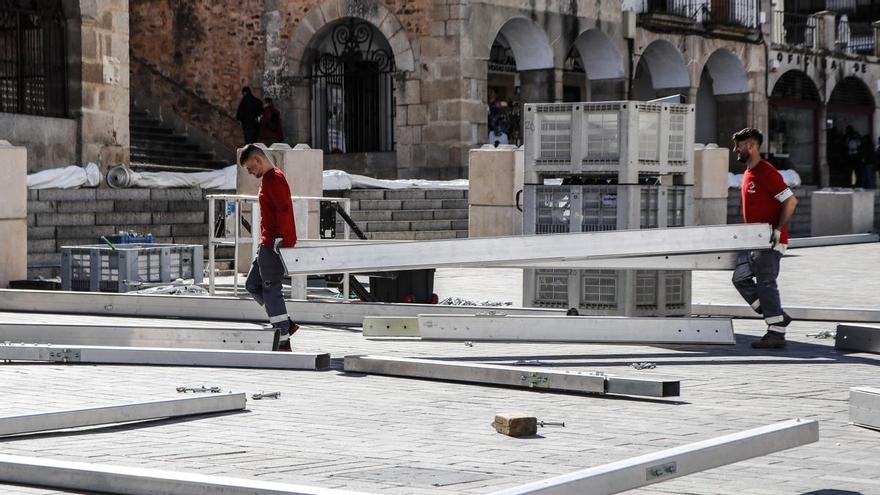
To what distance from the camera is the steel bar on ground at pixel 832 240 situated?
26.5 m

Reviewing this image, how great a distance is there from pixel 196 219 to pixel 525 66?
430 inches

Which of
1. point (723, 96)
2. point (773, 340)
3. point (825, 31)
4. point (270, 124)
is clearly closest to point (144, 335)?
point (773, 340)

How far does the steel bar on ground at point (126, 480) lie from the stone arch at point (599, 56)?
2615 cm

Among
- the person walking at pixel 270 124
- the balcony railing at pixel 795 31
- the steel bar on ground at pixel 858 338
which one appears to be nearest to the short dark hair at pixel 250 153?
the steel bar on ground at pixel 858 338

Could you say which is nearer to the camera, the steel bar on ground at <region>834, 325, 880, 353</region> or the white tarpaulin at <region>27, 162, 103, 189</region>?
the steel bar on ground at <region>834, 325, 880, 353</region>

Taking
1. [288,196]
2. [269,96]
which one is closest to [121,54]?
[269,96]

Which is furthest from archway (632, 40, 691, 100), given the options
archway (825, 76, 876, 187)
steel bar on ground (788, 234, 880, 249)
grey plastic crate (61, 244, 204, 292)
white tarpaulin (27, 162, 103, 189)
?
grey plastic crate (61, 244, 204, 292)

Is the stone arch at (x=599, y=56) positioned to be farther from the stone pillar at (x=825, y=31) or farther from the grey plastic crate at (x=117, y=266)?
the grey plastic crate at (x=117, y=266)

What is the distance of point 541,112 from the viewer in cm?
1275

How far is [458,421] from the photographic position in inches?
298

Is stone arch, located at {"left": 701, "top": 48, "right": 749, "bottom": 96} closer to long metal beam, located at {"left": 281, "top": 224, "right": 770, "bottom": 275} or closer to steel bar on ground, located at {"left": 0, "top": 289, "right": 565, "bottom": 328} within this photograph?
steel bar on ground, located at {"left": 0, "top": 289, "right": 565, "bottom": 328}

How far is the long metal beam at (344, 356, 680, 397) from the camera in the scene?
828 cm

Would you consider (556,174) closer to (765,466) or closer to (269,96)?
(765,466)

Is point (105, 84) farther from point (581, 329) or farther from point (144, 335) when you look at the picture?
point (581, 329)
